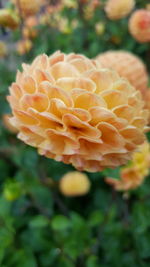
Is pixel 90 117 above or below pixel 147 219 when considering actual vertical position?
above

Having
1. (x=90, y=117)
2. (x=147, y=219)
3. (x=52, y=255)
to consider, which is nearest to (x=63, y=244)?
(x=52, y=255)

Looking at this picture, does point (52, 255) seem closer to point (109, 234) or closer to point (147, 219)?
point (109, 234)

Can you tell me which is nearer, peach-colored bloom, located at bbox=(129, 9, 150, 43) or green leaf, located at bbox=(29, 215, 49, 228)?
green leaf, located at bbox=(29, 215, 49, 228)

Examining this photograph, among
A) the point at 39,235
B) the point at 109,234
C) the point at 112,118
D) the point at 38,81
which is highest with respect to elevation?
the point at 38,81

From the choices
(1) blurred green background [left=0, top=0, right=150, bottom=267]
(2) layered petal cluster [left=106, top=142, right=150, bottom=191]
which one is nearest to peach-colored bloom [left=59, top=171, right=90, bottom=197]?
(1) blurred green background [left=0, top=0, right=150, bottom=267]

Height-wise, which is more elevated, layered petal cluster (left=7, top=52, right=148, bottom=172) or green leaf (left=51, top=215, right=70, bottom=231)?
layered petal cluster (left=7, top=52, right=148, bottom=172)

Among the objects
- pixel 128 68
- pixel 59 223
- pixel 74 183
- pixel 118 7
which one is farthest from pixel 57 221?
pixel 118 7

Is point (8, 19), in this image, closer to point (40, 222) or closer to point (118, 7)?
point (40, 222)

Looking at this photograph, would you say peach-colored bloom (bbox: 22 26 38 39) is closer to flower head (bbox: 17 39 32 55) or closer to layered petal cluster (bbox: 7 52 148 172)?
flower head (bbox: 17 39 32 55)
